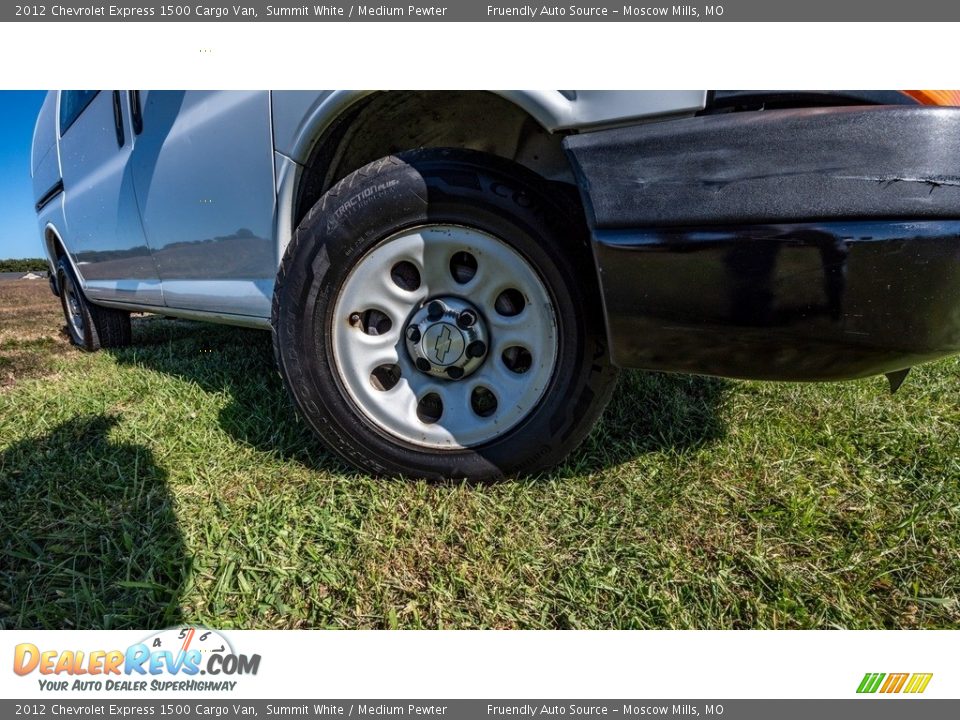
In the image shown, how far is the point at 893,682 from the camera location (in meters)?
1.04

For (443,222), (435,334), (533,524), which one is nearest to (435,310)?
(435,334)

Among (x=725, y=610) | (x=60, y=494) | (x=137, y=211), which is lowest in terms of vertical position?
(x=60, y=494)

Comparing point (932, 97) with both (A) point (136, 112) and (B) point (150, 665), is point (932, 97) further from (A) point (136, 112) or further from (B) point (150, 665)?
(A) point (136, 112)

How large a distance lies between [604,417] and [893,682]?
3.30ft

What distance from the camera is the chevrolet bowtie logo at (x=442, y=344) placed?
4.87 ft

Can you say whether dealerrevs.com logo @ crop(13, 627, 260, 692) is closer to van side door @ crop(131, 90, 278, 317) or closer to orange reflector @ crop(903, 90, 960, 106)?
van side door @ crop(131, 90, 278, 317)

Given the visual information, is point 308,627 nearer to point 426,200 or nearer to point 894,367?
point 426,200

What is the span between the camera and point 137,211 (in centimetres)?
249

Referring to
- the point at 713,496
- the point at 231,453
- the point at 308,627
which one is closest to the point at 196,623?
the point at 308,627

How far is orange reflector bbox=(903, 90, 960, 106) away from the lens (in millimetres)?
1019

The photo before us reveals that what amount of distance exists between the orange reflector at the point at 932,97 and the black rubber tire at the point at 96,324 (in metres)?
4.41

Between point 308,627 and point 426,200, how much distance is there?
1072 mm

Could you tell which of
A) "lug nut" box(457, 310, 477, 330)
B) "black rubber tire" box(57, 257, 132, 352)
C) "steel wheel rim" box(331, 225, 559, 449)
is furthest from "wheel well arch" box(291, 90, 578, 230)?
"black rubber tire" box(57, 257, 132, 352)

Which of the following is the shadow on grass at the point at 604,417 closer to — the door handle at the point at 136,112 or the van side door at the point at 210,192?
the van side door at the point at 210,192
